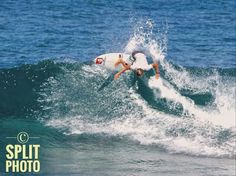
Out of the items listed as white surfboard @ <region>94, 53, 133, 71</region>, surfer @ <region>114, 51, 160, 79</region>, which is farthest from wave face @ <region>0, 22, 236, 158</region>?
surfer @ <region>114, 51, 160, 79</region>

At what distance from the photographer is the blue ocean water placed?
3266 centimetres

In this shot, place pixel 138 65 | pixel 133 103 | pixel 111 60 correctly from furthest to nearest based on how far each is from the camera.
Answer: pixel 111 60
pixel 133 103
pixel 138 65

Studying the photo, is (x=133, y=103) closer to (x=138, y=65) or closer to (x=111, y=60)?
(x=138, y=65)

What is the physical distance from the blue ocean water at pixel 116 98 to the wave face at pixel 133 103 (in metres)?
0.07

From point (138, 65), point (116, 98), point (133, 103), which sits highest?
point (138, 65)

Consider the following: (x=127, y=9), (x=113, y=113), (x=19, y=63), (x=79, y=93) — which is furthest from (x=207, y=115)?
(x=127, y=9)

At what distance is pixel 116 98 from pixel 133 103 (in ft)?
4.15

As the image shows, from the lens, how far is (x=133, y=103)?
124 ft

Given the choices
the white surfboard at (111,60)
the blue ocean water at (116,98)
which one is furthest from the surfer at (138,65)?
the blue ocean water at (116,98)

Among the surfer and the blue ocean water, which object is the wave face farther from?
the surfer

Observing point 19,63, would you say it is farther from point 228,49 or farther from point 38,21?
Result: point 228,49

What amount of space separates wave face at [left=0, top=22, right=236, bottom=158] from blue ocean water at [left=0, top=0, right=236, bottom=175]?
2.6 inches

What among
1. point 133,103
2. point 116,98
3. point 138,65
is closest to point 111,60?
point 116,98

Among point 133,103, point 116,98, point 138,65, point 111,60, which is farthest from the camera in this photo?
point 111,60
